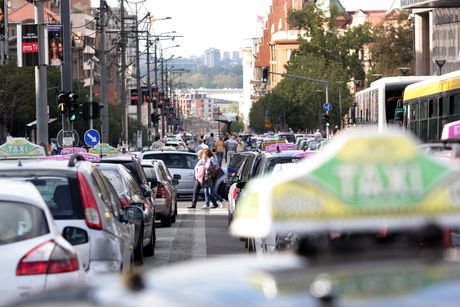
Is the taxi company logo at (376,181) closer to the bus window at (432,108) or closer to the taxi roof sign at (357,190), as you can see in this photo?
the taxi roof sign at (357,190)

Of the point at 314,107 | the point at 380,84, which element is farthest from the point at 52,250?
the point at 314,107

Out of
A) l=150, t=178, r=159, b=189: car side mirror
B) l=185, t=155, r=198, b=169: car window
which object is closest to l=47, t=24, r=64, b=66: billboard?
l=185, t=155, r=198, b=169: car window

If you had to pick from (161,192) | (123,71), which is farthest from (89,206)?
(123,71)

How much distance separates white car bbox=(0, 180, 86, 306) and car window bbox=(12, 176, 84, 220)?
1.82 m

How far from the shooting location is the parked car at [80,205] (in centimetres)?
1105

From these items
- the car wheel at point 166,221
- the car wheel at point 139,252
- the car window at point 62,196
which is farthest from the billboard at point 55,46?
the car window at point 62,196

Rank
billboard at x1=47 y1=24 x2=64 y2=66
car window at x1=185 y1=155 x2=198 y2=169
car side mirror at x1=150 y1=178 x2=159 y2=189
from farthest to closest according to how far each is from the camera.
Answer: billboard at x1=47 y1=24 x2=64 y2=66 < car window at x1=185 y1=155 x2=198 y2=169 < car side mirror at x1=150 y1=178 x2=159 y2=189

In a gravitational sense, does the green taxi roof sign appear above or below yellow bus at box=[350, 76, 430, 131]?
below

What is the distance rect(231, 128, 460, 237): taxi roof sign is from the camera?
157 inches

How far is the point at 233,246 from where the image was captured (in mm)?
21391

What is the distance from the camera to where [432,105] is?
29391 mm

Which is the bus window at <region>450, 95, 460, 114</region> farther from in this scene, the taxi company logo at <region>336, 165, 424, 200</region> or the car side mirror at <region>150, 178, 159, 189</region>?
the taxi company logo at <region>336, 165, 424, 200</region>

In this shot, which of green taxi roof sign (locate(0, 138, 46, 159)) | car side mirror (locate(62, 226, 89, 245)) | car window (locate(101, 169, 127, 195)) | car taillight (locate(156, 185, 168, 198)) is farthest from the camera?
car taillight (locate(156, 185, 168, 198))

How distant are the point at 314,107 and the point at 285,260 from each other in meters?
114
